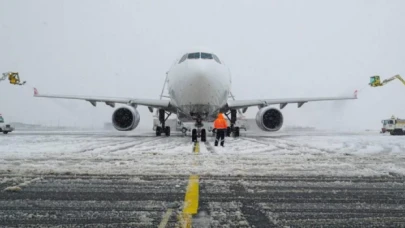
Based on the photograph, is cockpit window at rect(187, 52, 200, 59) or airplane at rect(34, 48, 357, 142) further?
cockpit window at rect(187, 52, 200, 59)

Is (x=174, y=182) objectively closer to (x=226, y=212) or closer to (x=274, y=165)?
(x=226, y=212)

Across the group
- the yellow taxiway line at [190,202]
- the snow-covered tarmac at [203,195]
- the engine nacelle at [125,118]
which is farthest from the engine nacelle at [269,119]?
the yellow taxiway line at [190,202]

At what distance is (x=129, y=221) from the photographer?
257 cm

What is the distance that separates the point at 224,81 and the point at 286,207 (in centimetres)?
1229

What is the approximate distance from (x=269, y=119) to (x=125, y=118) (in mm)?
7269

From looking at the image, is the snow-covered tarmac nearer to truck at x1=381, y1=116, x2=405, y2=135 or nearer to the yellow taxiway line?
the yellow taxiway line

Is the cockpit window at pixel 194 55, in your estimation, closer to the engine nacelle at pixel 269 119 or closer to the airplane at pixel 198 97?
the airplane at pixel 198 97

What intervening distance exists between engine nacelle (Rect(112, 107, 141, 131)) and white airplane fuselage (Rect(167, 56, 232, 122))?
8.15ft

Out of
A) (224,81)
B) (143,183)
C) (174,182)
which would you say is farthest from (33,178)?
(224,81)

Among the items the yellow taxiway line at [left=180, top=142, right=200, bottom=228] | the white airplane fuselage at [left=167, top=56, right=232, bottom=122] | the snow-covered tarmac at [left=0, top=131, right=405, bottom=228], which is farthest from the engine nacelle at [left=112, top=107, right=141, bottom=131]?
the yellow taxiway line at [left=180, top=142, right=200, bottom=228]

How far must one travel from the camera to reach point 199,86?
1359 cm

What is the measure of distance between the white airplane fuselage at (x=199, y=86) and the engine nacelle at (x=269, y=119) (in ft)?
8.44

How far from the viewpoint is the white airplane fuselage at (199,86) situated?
13609 millimetres

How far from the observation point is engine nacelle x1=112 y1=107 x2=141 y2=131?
1675cm
